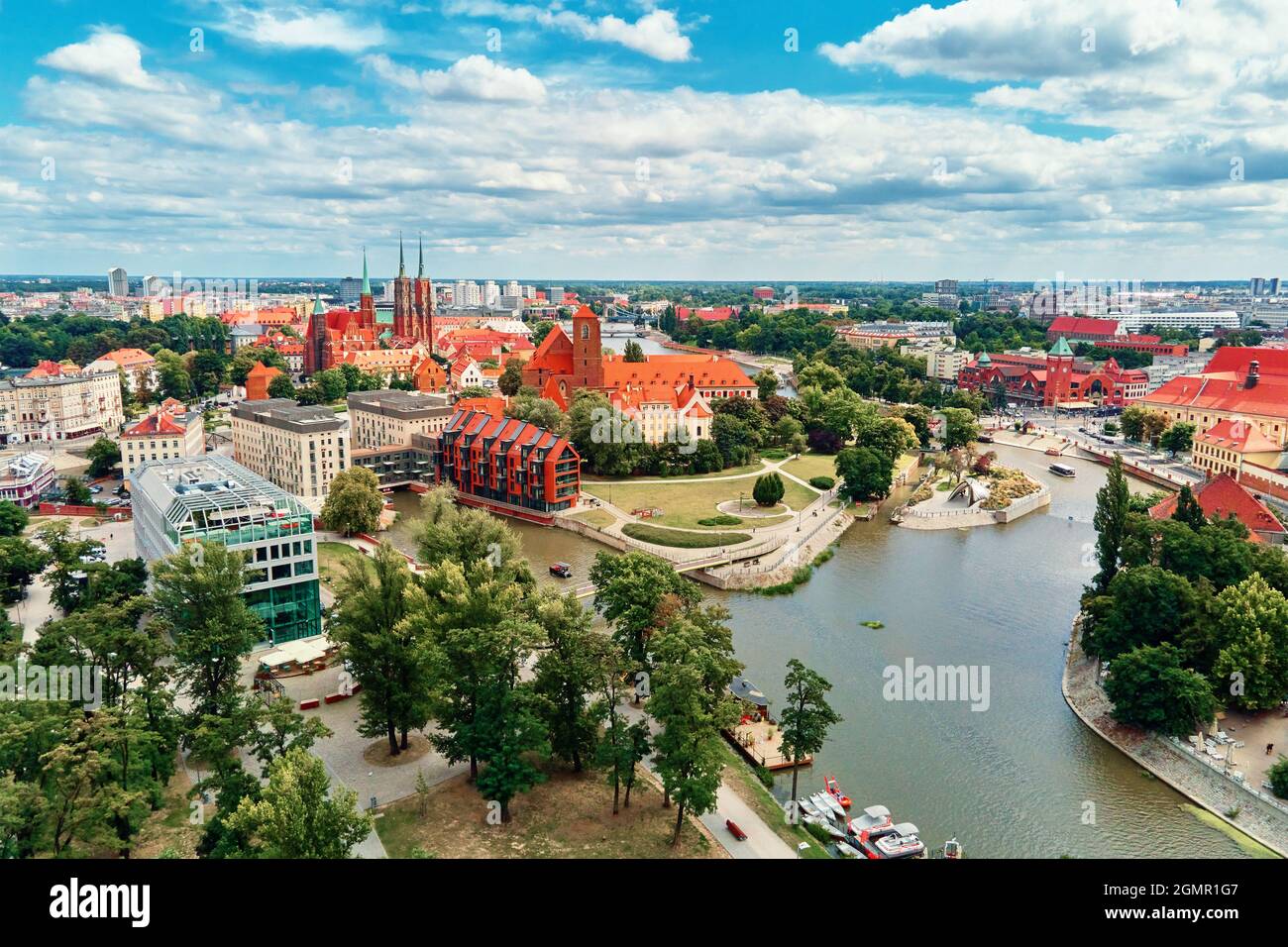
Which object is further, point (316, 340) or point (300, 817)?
point (316, 340)

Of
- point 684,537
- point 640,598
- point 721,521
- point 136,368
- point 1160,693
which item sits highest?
point 136,368

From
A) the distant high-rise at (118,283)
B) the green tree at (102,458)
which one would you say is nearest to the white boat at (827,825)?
the green tree at (102,458)

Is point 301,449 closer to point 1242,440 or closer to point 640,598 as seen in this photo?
point 640,598

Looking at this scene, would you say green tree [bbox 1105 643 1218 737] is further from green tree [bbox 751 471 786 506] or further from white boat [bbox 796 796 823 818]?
green tree [bbox 751 471 786 506]

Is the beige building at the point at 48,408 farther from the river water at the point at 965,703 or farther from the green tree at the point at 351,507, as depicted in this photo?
the river water at the point at 965,703

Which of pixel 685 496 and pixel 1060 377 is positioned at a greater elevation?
pixel 1060 377

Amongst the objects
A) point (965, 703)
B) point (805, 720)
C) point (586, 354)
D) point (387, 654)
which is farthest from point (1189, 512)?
point (586, 354)
